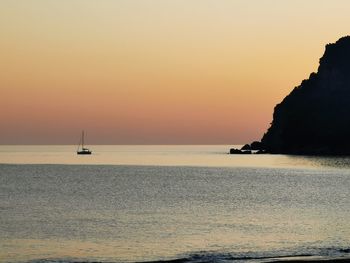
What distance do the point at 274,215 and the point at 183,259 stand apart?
116 ft

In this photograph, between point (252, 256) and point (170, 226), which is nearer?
point (252, 256)

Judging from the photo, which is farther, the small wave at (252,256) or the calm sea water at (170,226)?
the calm sea water at (170,226)

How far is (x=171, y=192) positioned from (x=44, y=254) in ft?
238

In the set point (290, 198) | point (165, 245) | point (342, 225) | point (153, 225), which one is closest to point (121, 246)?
point (165, 245)

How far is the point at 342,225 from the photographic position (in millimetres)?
71500

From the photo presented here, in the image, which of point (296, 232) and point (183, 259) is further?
point (296, 232)

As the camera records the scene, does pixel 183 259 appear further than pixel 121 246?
No

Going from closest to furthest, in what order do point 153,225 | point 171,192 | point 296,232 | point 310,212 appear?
point 296,232 → point 153,225 → point 310,212 → point 171,192

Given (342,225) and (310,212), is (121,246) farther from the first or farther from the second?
(310,212)

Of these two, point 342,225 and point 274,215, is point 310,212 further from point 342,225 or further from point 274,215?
point 342,225

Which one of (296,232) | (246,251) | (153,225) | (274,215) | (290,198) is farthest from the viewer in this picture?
(290,198)

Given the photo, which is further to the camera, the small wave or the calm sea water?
the calm sea water

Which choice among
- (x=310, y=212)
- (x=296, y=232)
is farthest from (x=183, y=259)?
(x=310, y=212)

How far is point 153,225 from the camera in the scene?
7056cm
